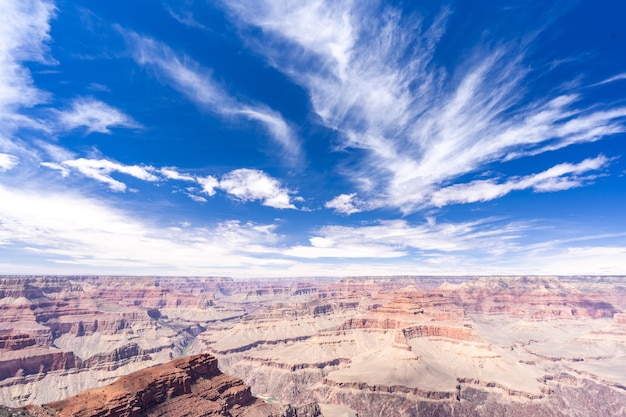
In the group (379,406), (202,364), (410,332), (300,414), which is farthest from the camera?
(410,332)

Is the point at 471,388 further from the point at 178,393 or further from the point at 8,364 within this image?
the point at 8,364

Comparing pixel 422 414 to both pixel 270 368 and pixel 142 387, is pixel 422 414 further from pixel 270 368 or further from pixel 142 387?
pixel 142 387

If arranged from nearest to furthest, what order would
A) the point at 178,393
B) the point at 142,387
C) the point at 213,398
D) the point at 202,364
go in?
the point at 142,387 < the point at 178,393 < the point at 213,398 < the point at 202,364

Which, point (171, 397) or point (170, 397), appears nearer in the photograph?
point (170, 397)

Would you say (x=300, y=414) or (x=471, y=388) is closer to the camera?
(x=300, y=414)

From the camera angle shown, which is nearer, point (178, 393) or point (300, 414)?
point (178, 393)

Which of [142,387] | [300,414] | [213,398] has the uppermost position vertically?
[142,387]

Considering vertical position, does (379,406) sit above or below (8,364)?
below

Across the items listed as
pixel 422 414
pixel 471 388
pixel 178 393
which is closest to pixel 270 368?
pixel 422 414

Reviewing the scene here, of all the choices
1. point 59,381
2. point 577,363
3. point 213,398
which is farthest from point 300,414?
point 577,363
